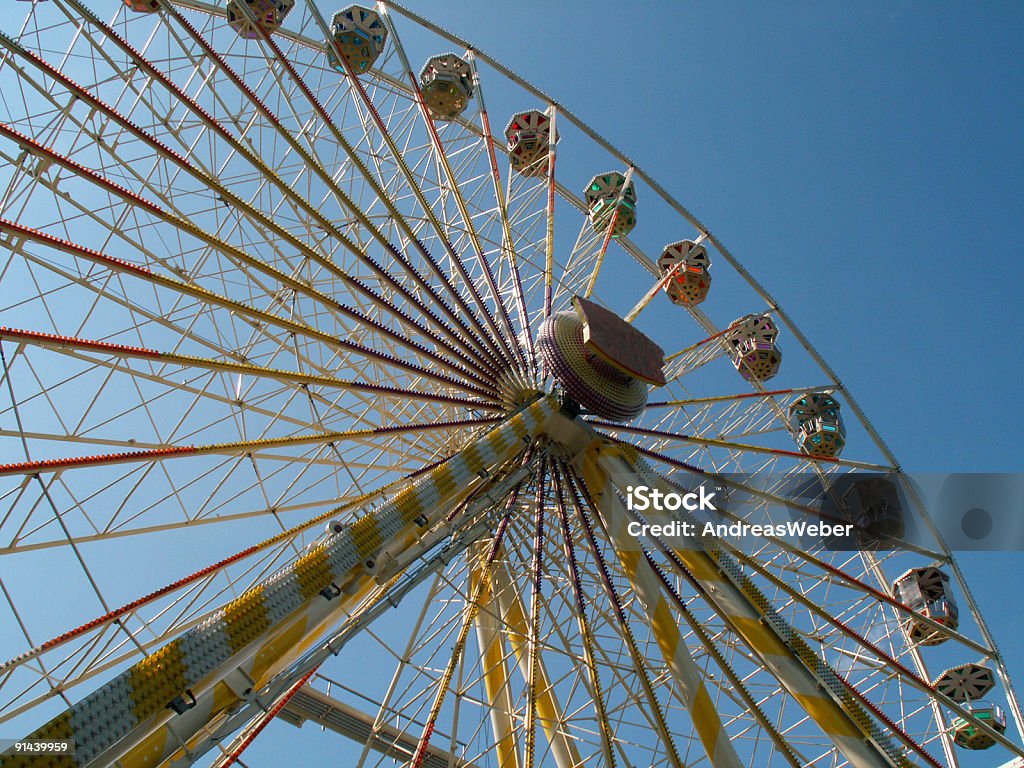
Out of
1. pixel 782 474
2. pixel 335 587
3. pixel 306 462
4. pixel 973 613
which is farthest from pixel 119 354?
pixel 973 613

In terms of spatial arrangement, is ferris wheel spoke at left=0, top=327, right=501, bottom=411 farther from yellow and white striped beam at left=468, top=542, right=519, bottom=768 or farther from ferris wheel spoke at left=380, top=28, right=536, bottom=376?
yellow and white striped beam at left=468, top=542, right=519, bottom=768

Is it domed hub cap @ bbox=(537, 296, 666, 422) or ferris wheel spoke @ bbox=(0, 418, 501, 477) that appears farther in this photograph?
domed hub cap @ bbox=(537, 296, 666, 422)

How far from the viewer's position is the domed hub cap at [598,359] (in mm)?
14055

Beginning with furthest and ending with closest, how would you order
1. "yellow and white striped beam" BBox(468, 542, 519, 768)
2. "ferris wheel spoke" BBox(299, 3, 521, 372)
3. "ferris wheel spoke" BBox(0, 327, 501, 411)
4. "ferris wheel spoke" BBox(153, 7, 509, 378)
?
"yellow and white striped beam" BBox(468, 542, 519, 768) < "ferris wheel spoke" BBox(299, 3, 521, 372) < "ferris wheel spoke" BBox(153, 7, 509, 378) < "ferris wheel spoke" BBox(0, 327, 501, 411)

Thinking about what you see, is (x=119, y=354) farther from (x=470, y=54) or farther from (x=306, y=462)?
(x=470, y=54)

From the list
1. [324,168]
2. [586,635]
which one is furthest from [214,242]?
[586,635]

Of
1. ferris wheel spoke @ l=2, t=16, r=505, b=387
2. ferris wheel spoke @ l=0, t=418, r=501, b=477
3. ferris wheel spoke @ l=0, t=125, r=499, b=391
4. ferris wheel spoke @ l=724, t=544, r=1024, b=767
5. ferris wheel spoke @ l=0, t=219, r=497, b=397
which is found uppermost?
ferris wheel spoke @ l=2, t=16, r=505, b=387

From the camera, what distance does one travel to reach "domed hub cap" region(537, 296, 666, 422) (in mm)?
14055

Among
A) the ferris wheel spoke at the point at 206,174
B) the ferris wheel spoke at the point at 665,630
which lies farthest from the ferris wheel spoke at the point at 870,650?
the ferris wheel spoke at the point at 206,174

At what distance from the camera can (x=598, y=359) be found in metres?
14.2

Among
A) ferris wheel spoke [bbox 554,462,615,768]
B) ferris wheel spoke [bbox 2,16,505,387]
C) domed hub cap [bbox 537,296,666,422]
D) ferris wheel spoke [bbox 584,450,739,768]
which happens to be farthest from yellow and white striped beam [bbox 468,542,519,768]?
ferris wheel spoke [bbox 2,16,505,387]

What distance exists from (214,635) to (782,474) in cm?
1564

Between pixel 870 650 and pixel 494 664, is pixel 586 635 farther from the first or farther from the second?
pixel 870 650

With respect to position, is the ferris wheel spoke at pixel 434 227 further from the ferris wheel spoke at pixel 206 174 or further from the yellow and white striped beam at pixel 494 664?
the yellow and white striped beam at pixel 494 664
